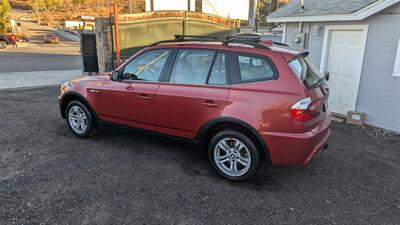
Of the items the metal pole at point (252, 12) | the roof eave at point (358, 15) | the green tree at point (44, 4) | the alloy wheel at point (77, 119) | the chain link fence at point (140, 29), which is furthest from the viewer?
the green tree at point (44, 4)

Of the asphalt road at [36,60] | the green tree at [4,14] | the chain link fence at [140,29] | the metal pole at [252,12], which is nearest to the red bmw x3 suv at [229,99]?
the chain link fence at [140,29]

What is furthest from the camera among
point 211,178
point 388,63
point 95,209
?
point 388,63

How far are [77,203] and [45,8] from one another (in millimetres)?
86362

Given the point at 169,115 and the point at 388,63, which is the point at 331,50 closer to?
the point at 388,63

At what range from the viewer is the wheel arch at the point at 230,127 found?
3.20 m

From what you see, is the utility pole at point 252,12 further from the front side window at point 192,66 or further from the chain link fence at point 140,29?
the front side window at point 192,66

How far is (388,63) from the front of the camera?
19.0 ft

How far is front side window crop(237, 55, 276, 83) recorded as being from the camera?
319 centimetres

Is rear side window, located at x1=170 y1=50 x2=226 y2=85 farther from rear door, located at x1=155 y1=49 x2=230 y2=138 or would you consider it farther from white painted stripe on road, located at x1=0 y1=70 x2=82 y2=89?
white painted stripe on road, located at x1=0 y1=70 x2=82 y2=89

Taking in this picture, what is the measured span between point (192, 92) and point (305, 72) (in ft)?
4.56

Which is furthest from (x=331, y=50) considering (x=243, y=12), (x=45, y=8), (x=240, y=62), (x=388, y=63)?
(x=45, y=8)

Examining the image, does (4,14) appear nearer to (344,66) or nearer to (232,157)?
(344,66)

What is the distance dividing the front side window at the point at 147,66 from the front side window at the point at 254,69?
44.6 inches

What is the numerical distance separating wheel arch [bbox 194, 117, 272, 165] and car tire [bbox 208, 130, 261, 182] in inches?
2.1
